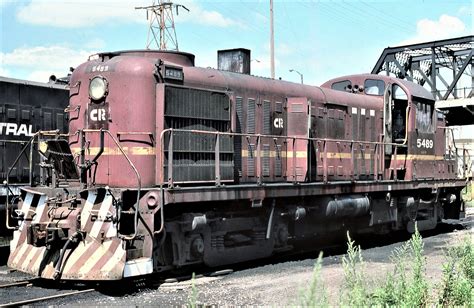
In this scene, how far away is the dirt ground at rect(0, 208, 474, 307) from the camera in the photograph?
800cm

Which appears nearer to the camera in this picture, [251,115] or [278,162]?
[251,115]

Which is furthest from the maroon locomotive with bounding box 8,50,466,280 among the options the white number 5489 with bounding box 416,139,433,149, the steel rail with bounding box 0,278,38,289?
the white number 5489 with bounding box 416,139,433,149

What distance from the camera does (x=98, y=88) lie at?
10.0 metres

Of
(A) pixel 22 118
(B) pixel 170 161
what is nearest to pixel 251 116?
(B) pixel 170 161

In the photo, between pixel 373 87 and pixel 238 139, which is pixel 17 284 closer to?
pixel 238 139

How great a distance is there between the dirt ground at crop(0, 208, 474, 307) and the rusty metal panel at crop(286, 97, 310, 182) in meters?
1.98

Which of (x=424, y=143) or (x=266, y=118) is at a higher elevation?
(x=266, y=118)

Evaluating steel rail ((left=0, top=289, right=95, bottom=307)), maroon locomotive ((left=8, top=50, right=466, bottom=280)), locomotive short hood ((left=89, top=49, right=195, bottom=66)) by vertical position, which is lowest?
steel rail ((left=0, top=289, right=95, bottom=307))

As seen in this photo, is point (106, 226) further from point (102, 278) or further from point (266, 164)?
point (266, 164)

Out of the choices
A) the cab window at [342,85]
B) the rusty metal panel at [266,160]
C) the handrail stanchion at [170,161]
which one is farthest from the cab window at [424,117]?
the handrail stanchion at [170,161]

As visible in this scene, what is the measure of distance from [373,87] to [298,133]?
4037 mm

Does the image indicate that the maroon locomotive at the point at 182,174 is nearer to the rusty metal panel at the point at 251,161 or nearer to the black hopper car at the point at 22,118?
the rusty metal panel at the point at 251,161

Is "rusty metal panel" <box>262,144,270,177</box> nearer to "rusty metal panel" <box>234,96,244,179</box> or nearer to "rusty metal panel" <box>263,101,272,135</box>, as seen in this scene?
"rusty metal panel" <box>263,101,272,135</box>

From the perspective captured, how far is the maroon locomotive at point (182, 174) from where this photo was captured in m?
9.14
